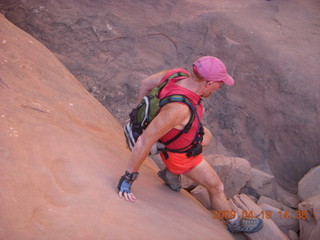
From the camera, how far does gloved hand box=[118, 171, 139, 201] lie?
2.40 meters

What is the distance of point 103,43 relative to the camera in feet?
15.1

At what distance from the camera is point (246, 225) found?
3002 mm

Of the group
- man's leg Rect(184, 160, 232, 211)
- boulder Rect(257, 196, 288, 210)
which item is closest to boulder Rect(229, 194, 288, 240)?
man's leg Rect(184, 160, 232, 211)

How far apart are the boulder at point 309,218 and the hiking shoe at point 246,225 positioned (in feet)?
1.53

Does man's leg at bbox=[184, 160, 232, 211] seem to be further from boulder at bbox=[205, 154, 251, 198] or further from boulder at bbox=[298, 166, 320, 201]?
boulder at bbox=[298, 166, 320, 201]

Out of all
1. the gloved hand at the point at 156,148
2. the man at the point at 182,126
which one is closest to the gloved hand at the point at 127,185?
the man at the point at 182,126

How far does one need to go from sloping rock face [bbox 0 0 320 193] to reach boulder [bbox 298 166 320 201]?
13.5 inches

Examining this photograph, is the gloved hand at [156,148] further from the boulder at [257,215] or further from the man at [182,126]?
the boulder at [257,215]

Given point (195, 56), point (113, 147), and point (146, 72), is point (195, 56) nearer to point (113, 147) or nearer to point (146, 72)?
point (146, 72)

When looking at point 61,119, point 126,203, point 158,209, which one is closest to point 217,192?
point 158,209

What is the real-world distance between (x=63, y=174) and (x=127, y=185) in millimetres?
422

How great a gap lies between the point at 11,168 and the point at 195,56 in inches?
121

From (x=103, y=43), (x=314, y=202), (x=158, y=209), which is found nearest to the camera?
(x=158, y=209)

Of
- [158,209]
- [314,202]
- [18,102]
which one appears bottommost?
[314,202]
